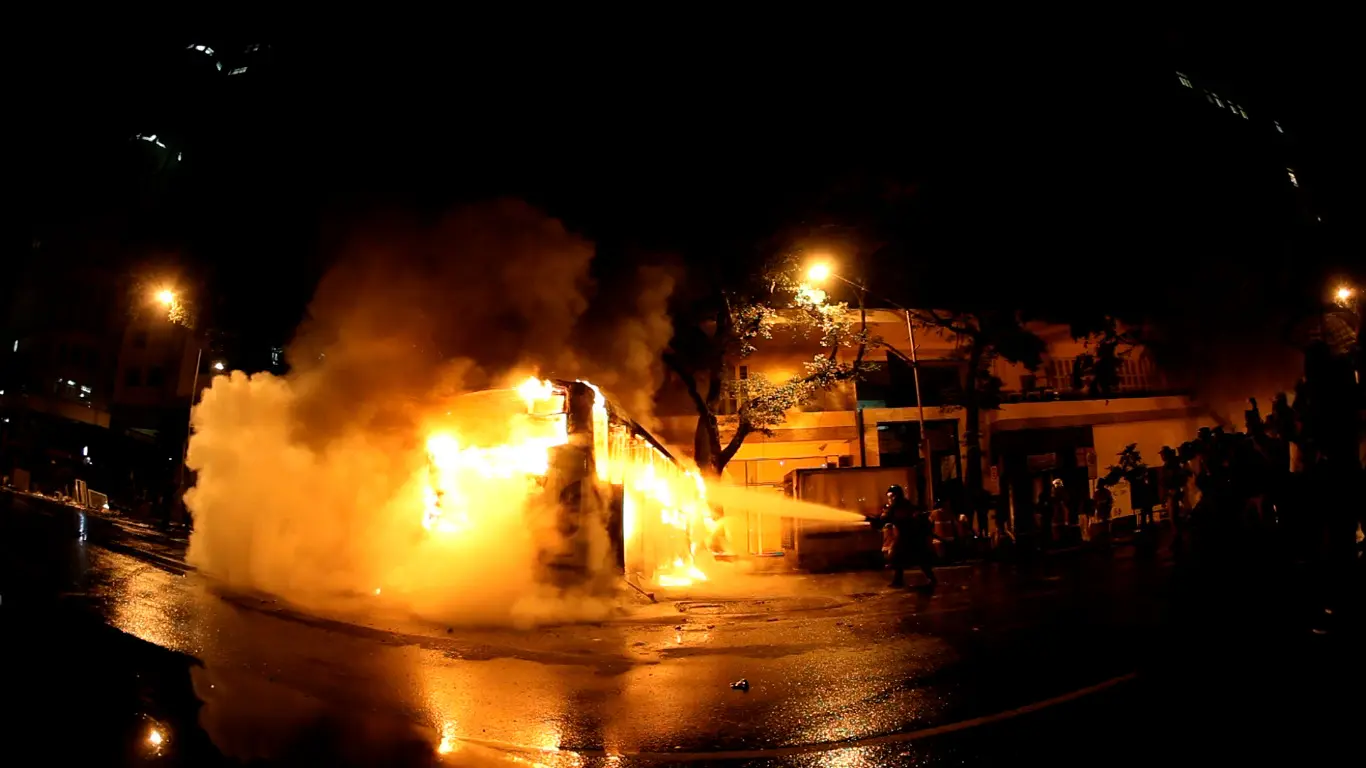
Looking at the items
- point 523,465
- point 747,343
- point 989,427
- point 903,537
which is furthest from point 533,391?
point 989,427

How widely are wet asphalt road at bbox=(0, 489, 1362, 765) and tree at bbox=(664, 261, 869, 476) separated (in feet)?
38.1

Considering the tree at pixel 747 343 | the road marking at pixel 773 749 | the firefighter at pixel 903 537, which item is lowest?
the road marking at pixel 773 749

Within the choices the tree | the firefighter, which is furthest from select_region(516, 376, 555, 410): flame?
the tree

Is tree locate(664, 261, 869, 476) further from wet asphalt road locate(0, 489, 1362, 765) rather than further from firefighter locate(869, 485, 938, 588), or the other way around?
wet asphalt road locate(0, 489, 1362, 765)

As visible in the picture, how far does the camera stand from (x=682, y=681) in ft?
18.5

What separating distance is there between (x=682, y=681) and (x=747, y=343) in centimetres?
1540

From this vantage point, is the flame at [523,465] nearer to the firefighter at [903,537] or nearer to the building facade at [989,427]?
the firefighter at [903,537]

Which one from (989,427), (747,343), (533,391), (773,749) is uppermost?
(747,343)

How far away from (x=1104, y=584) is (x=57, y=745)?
1130cm

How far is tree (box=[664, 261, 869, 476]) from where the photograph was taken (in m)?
19.5

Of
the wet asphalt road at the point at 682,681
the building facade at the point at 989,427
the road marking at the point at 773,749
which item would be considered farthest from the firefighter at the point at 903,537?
the building facade at the point at 989,427

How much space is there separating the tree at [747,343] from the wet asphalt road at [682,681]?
11610 mm

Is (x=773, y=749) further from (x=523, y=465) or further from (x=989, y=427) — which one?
(x=989, y=427)

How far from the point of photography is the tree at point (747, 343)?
19.5 meters
